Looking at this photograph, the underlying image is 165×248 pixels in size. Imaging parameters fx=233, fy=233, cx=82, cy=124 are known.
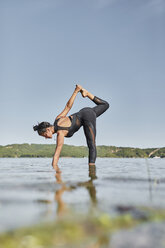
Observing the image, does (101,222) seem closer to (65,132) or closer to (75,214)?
(75,214)

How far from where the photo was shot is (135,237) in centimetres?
126

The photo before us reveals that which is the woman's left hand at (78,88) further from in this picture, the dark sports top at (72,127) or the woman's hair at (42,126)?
the woman's hair at (42,126)

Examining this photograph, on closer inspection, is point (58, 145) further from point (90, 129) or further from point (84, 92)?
point (84, 92)

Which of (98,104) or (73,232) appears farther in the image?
(98,104)

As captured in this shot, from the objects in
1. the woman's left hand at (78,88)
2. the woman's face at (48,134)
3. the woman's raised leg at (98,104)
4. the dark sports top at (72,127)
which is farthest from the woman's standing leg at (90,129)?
the woman's face at (48,134)

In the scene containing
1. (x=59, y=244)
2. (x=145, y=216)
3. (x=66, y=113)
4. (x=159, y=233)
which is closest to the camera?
(x=59, y=244)

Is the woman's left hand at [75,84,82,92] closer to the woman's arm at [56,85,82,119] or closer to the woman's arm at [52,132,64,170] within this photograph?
the woman's arm at [56,85,82,119]

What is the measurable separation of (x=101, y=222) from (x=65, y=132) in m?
7.50

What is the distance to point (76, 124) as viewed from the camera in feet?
30.6

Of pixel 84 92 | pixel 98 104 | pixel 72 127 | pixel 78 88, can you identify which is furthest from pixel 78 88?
pixel 72 127

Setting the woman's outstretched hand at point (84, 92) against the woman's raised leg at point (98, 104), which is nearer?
the woman's outstretched hand at point (84, 92)

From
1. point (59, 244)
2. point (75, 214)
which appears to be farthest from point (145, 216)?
point (59, 244)

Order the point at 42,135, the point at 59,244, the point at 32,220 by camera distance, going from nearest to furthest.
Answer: the point at 59,244, the point at 32,220, the point at 42,135

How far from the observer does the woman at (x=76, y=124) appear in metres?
8.73
